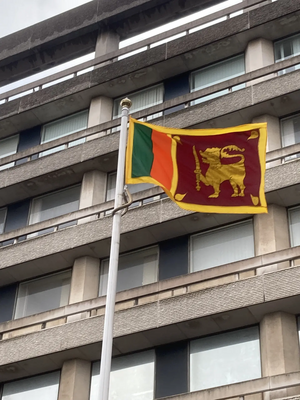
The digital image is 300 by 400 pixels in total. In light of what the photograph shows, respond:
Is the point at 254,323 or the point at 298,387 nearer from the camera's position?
the point at 298,387

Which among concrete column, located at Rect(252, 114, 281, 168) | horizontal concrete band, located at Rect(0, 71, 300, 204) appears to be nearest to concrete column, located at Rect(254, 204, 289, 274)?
concrete column, located at Rect(252, 114, 281, 168)

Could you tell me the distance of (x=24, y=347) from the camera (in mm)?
24031

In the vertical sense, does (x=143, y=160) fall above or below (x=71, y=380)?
above

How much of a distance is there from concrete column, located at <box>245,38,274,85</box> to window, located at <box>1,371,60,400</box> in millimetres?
12827

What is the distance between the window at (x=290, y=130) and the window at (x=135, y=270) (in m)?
5.66

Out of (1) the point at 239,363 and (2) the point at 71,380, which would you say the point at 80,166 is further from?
(1) the point at 239,363

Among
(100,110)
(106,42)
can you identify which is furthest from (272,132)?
(106,42)

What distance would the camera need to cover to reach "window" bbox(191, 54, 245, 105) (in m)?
28.5

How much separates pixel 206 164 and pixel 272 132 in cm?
734

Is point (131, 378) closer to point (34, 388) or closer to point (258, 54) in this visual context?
point (34, 388)

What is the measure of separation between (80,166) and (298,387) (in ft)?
41.6

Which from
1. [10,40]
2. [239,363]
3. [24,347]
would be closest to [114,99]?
[10,40]

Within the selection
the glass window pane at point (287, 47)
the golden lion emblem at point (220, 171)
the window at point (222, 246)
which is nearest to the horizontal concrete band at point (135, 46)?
the glass window pane at point (287, 47)

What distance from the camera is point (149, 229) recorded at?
25.0m
